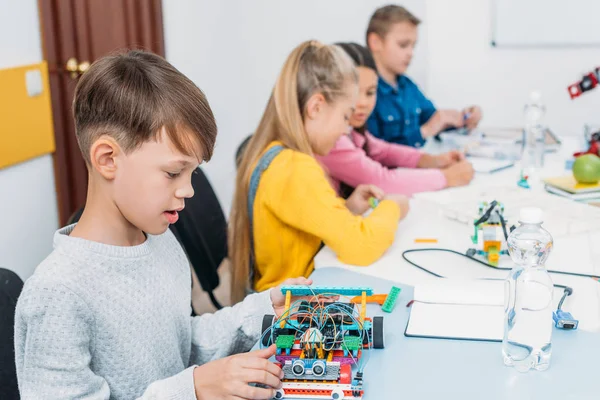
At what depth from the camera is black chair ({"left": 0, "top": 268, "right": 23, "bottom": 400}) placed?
105 centimetres

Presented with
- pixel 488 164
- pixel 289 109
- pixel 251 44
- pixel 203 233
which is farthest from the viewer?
pixel 251 44

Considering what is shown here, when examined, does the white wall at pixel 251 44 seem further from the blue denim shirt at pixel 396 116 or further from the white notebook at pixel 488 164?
the white notebook at pixel 488 164

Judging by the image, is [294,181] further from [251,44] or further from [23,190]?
[251,44]

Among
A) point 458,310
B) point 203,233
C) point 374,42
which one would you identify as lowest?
point 203,233

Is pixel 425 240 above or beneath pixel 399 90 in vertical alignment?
beneath

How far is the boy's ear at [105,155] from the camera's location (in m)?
1.01

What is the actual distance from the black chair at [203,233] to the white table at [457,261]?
41cm

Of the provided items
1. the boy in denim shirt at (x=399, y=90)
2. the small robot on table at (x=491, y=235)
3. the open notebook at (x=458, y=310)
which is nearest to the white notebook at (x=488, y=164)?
the boy in denim shirt at (x=399, y=90)

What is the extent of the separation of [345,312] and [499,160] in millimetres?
1680

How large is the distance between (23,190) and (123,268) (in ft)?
4.25

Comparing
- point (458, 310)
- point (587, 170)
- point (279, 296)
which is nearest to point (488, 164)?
point (587, 170)

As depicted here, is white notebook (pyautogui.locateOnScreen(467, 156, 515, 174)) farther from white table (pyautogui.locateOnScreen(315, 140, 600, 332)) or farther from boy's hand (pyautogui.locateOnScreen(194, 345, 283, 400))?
boy's hand (pyautogui.locateOnScreen(194, 345, 283, 400))

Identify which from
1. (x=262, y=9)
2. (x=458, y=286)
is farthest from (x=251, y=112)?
(x=458, y=286)

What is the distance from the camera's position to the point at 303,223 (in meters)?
1.62
